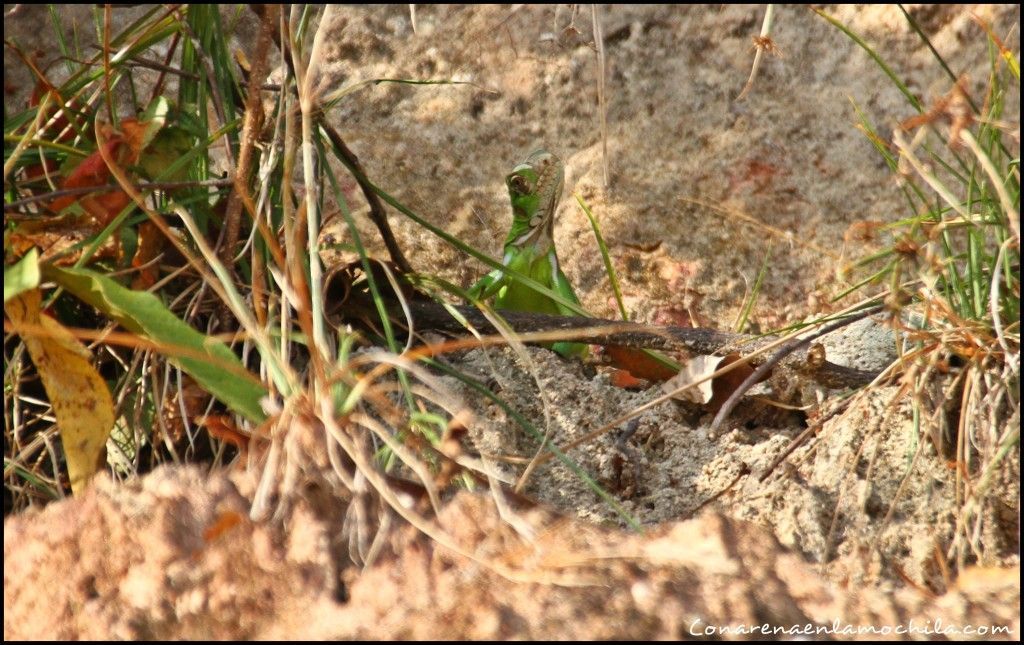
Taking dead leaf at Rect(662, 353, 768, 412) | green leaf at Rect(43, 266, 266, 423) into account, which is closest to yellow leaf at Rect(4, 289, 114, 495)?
green leaf at Rect(43, 266, 266, 423)

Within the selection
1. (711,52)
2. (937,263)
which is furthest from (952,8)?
(937,263)

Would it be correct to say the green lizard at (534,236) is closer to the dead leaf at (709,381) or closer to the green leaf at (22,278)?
the dead leaf at (709,381)

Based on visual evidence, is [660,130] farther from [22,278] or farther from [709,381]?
[22,278]

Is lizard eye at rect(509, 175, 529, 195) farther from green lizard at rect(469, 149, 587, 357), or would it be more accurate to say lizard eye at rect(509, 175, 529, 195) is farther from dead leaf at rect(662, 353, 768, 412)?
dead leaf at rect(662, 353, 768, 412)

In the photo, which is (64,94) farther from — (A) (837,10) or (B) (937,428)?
(A) (837,10)

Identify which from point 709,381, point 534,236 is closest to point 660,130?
point 534,236

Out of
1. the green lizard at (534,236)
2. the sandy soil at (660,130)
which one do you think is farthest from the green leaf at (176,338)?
the sandy soil at (660,130)
